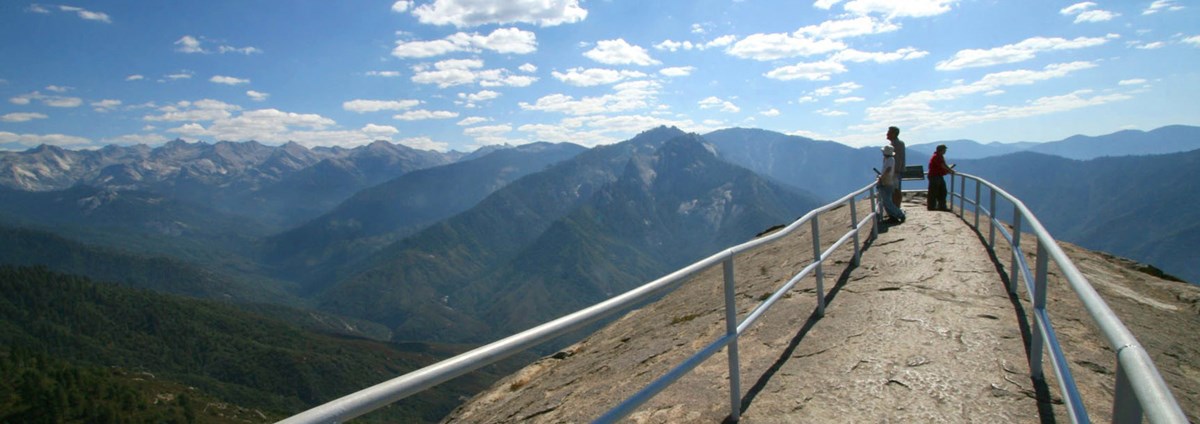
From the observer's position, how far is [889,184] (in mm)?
15984

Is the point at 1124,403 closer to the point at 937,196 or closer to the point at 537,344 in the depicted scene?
the point at 537,344

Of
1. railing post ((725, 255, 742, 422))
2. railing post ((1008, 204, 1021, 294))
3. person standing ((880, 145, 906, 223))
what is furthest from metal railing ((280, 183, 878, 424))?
person standing ((880, 145, 906, 223))

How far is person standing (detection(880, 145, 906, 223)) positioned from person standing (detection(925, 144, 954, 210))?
2.82m

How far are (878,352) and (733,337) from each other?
102 inches

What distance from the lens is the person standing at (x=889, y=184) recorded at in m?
15.7

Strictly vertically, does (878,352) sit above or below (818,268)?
below

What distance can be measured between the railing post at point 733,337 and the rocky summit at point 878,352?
19 centimetres

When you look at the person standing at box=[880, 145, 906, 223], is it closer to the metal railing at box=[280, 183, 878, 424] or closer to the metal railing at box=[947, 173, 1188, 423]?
the metal railing at box=[280, 183, 878, 424]

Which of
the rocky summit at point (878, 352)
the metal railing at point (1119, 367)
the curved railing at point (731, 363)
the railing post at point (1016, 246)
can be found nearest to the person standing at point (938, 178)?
the rocky summit at point (878, 352)

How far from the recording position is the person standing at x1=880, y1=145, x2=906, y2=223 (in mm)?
15748

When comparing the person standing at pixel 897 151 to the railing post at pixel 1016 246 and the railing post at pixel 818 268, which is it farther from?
the railing post at pixel 818 268

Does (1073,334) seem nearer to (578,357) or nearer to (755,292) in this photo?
(755,292)

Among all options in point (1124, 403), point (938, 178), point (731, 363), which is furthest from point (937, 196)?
point (1124, 403)

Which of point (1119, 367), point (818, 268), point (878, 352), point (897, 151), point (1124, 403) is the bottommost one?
point (878, 352)
